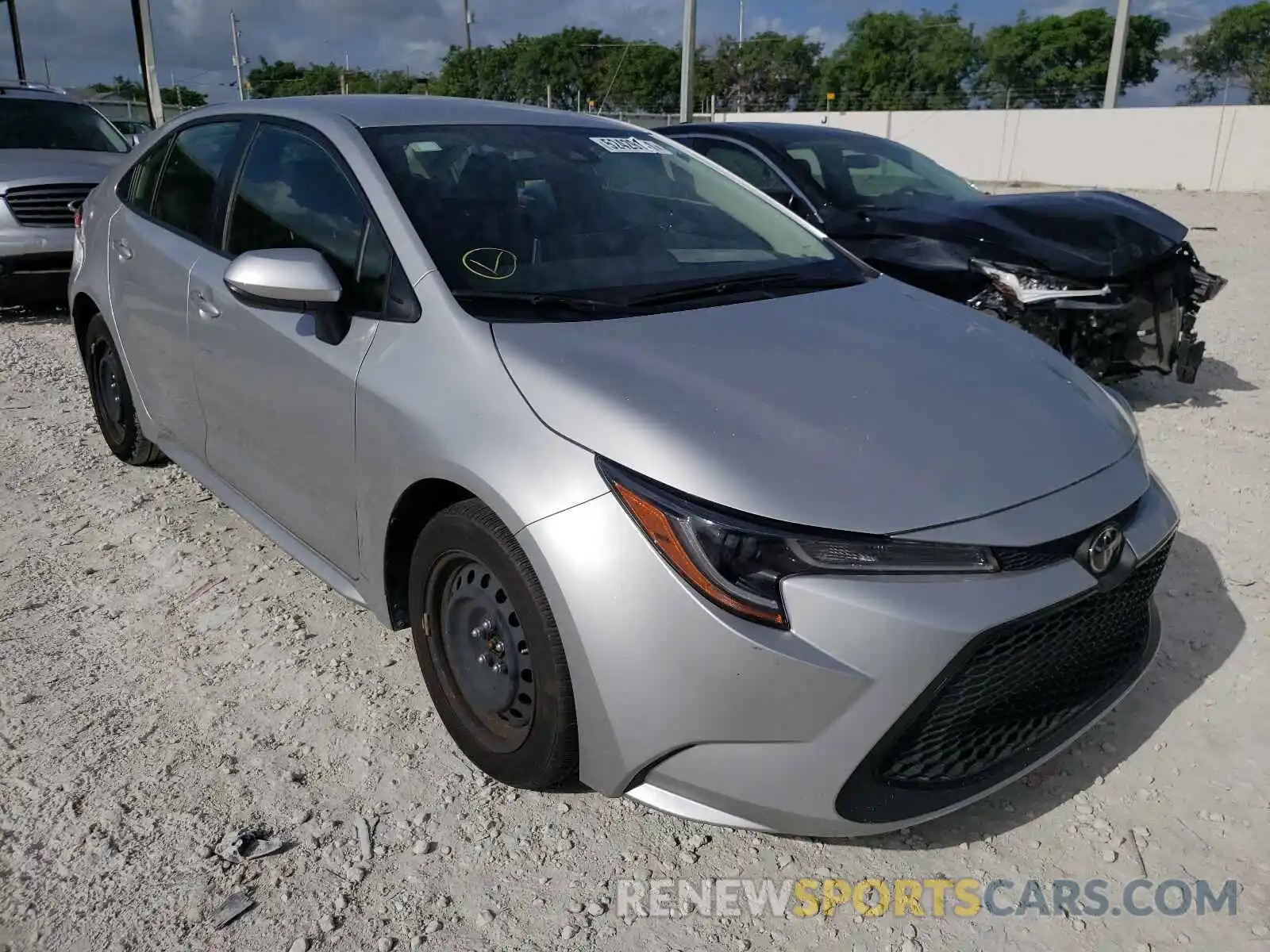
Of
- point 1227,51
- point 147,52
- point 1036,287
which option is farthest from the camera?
point 1227,51

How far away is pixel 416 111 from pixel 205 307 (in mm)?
976

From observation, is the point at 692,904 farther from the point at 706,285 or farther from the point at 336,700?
the point at 706,285

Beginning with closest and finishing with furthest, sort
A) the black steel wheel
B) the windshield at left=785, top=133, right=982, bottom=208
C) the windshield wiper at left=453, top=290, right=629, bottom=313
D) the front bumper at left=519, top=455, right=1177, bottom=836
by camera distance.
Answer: the front bumper at left=519, top=455, right=1177, bottom=836 < the black steel wheel < the windshield wiper at left=453, top=290, right=629, bottom=313 < the windshield at left=785, top=133, right=982, bottom=208

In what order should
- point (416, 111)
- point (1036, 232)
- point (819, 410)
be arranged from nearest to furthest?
point (819, 410)
point (416, 111)
point (1036, 232)

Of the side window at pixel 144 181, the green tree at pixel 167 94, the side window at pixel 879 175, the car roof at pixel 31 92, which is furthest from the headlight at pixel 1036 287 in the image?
the green tree at pixel 167 94

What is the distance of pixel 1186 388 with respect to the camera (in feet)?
20.0

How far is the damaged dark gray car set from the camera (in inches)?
193

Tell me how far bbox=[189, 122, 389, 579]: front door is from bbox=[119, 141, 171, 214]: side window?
87 centimetres

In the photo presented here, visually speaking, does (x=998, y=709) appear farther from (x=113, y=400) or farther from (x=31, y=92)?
(x=31, y=92)

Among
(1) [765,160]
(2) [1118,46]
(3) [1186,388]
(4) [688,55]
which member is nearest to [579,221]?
(1) [765,160]

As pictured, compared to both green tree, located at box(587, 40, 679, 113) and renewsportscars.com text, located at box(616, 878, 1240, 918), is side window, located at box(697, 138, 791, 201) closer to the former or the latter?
renewsportscars.com text, located at box(616, 878, 1240, 918)

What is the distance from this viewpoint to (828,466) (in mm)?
2094

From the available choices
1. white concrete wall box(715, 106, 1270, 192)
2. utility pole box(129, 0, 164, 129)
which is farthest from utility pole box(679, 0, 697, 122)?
utility pole box(129, 0, 164, 129)

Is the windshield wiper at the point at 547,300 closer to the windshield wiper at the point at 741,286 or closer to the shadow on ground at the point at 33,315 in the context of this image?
the windshield wiper at the point at 741,286
